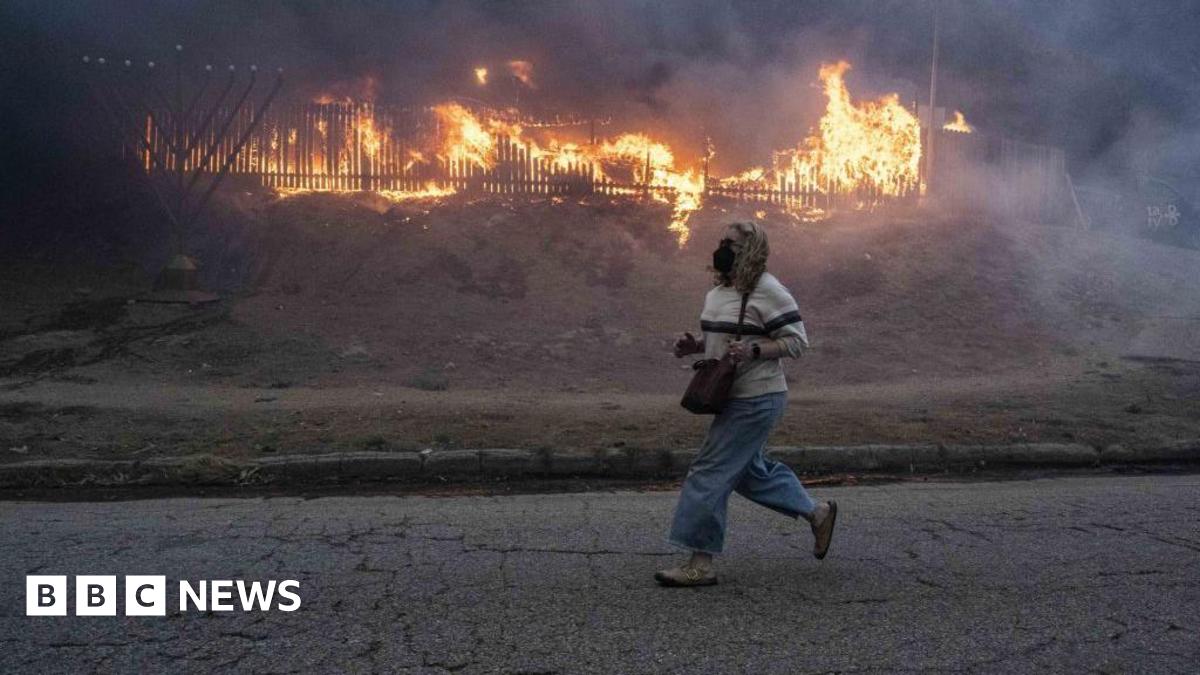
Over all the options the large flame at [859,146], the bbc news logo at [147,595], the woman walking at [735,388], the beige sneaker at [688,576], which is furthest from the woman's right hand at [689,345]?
the large flame at [859,146]

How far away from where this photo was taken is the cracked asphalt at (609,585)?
11.5ft

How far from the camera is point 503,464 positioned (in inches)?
282

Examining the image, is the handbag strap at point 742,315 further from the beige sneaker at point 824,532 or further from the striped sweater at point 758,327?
the beige sneaker at point 824,532

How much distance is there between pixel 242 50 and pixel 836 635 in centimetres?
1805

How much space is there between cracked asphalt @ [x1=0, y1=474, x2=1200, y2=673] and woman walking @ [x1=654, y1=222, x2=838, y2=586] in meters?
0.24

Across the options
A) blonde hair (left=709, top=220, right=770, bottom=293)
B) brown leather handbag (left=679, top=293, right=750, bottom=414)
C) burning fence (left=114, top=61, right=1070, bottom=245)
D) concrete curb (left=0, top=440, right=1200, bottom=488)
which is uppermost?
burning fence (left=114, top=61, right=1070, bottom=245)

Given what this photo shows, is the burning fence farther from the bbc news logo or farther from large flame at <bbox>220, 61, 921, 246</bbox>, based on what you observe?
the bbc news logo

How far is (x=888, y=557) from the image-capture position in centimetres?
484

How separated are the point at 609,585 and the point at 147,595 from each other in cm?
200

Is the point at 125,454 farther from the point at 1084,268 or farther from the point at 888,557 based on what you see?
the point at 1084,268

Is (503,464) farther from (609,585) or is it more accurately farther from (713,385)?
Result: (713,385)

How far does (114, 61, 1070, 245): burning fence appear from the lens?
1686cm

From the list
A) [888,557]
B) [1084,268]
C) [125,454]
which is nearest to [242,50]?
[125,454]

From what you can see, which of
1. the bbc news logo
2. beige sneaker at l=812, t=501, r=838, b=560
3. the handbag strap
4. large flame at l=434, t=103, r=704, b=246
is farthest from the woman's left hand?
large flame at l=434, t=103, r=704, b=246
